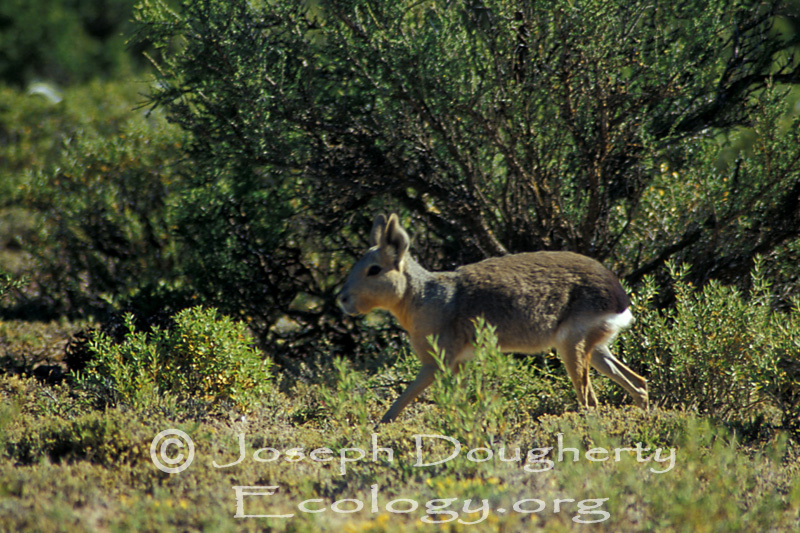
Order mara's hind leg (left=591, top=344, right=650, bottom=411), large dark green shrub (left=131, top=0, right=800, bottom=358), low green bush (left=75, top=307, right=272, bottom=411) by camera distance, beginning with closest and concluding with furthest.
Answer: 1. mara's hind leg (left=591, top=344, right=650, bottom=411)
2. low green bush (left=75, top=307, right=272, bottom=411)
3. large dark green shrub (left=131, top=0, right=800, bottom=358)

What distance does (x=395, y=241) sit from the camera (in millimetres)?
5809

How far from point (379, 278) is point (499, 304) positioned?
3.12ft

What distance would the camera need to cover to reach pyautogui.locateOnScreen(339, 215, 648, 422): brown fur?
5.82 m

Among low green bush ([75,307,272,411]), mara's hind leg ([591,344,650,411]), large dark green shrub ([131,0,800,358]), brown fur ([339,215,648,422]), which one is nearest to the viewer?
brown fur ([339,215,648,422])

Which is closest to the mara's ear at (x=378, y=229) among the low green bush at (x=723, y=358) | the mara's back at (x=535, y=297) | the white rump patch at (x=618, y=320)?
the mara's back at (x=535, y=297)

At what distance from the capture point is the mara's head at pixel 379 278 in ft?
19.0

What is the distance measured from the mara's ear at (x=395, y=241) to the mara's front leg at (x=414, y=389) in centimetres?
Result: 83

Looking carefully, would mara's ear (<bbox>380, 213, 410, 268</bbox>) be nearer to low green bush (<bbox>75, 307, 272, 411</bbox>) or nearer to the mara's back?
the mara's back

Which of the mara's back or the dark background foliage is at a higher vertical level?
the dark background foliage

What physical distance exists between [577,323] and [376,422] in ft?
5.82

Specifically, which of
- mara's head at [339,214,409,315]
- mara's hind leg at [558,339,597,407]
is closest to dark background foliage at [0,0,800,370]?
mara's head at [339,214,409,315]

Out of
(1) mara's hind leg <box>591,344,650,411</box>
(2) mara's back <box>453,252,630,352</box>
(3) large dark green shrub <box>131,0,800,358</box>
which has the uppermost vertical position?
(3) large dark green shrub <box>131,0,800,358</box>

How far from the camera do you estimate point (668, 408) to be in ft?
20.6

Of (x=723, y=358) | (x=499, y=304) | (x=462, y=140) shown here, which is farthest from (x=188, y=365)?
(x=723, y=358)
